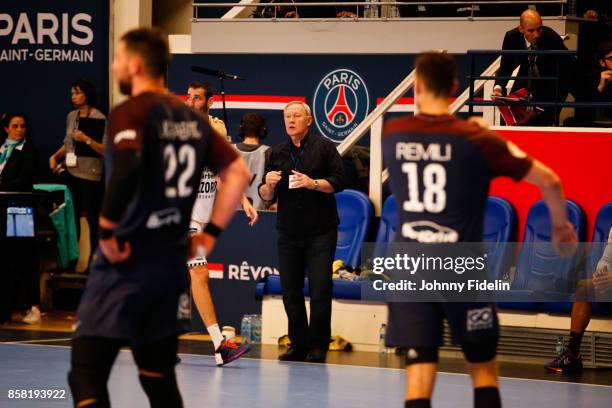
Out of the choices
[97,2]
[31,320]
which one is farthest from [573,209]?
[97,2]

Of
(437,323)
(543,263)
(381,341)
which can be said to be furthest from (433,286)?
(381,341)

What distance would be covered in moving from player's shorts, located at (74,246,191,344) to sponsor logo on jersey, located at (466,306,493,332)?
130 centimetres

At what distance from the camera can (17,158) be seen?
12.9m

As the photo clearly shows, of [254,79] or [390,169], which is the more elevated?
[254,79]

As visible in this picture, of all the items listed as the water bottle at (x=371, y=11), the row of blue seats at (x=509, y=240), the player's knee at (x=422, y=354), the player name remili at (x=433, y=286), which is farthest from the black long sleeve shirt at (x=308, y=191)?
the player's knee at (x=422, y=354)

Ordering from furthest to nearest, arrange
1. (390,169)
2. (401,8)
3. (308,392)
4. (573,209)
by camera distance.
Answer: (401,8) → (573,209) → (308,392) → (390,169)

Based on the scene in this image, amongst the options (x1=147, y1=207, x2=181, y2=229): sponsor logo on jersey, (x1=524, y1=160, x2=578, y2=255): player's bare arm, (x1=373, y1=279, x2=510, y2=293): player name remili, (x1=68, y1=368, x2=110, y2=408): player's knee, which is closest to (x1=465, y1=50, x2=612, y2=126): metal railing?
(x1=373, y1=279, x2=510, y2=293): player name remili

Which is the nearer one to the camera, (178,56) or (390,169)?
(390,169)

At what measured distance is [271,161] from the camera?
10594 mm

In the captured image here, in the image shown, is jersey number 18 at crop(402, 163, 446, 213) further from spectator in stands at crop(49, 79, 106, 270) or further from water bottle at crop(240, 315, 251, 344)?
spectator in stands at crop(49, 79, 106, 270)

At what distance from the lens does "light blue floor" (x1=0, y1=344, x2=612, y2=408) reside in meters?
8.27

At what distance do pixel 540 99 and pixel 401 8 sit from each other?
3056mm

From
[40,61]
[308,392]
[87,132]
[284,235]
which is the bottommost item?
[308,392]

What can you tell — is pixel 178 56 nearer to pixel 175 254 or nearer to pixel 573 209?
pixel 573 209
